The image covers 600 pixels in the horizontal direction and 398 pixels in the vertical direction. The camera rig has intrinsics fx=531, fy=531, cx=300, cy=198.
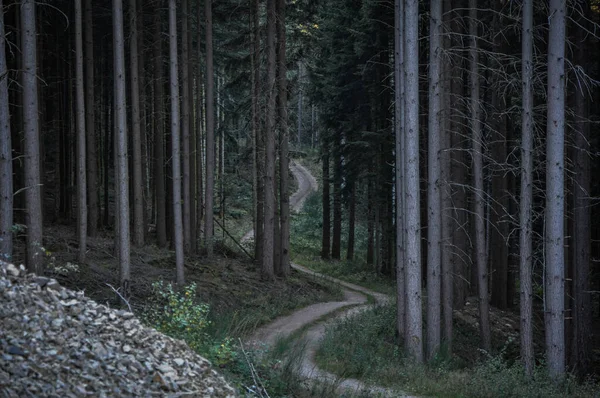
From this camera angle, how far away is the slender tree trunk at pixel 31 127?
11.8 meters

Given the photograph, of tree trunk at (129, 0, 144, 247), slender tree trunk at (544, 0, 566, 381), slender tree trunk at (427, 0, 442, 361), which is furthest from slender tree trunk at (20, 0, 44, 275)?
slender tree trunk at (544, 0, 566, 381)

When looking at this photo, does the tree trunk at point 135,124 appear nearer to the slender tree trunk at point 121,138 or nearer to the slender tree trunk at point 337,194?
the slender tree trunk at point 121,138

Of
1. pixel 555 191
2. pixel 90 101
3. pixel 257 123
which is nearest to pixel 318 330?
pixel 555 191

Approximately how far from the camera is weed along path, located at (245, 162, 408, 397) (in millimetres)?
9641

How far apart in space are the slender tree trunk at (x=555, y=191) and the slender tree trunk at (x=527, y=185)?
0.57 metres

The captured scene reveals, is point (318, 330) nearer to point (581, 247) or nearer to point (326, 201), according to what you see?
point (581, 247)

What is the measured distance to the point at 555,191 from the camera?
39.1ft

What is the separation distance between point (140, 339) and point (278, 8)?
16.5 metres

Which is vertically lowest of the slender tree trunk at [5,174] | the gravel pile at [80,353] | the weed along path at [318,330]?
the weed along path at [318,330]

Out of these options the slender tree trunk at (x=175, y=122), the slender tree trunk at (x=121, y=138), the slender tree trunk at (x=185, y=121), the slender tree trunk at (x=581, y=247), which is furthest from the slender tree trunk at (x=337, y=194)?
the slender tree trunk at (x=121, y=138)

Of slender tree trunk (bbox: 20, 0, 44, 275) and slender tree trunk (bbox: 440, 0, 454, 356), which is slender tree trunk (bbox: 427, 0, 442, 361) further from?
slender tree trunk (bbox: 20, 0, 44, 275)

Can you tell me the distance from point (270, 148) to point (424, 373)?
458 inches

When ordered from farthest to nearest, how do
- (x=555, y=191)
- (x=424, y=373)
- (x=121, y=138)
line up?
1. (x=121, y=138)
2. (x=555, y=191)
3. (x=424, y=373)

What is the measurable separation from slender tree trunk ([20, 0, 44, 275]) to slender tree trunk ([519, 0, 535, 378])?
11.2 m
